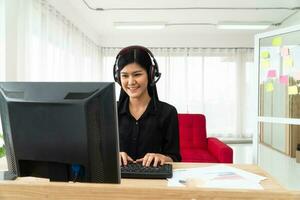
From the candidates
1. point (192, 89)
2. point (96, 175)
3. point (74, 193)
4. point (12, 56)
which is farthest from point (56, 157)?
point (192, 89)

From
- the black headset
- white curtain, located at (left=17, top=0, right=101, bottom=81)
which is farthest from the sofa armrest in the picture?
white curtain, located at (left=17, top=0, right=101, bottom=81)

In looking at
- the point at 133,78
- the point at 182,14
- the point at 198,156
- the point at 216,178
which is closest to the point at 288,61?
the point at 198,156

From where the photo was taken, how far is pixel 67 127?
74 cm

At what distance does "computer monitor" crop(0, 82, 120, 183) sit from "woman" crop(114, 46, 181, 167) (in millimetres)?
607

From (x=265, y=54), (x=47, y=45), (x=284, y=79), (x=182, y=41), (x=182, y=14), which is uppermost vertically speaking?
(x=182, y=14)

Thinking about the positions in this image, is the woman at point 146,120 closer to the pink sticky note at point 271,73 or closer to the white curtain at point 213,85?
the pink sticky note at point 271,73

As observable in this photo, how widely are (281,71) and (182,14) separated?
189 centimetres

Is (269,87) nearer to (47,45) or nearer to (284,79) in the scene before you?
(284,79)

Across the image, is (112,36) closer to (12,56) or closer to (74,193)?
(12,56)

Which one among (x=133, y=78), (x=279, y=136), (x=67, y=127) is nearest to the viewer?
(x=67, y=127)

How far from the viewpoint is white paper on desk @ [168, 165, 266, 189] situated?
86 centimetres

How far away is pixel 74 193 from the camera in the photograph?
0.54m

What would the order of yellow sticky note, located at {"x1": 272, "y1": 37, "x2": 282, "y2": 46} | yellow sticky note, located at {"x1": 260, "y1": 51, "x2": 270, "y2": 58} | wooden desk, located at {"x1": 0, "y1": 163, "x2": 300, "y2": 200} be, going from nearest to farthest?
wooden desk, located at {"x1": 0, "y1": 163, "x2": 300, "y2": 200} < yellow sticky note, located at {"x1": 272, "y1": 37, "x2": 282, "y2": 46} < yellow sticky note, located at {"x1": 260, "y1": 51, "x2": 270, "y2": 58}

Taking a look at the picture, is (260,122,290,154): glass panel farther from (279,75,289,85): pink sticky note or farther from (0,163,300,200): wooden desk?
(0,163,300,200): wooden desk
